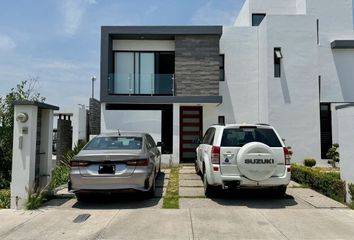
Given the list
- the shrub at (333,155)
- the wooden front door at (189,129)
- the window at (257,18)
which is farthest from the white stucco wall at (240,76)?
the shrub at (333,155)

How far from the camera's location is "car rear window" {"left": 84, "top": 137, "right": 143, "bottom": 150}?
8.35m

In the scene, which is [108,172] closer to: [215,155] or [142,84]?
[215,155]

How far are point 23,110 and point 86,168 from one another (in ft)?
6.86

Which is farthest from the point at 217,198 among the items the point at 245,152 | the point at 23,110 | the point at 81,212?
the point at 23,110

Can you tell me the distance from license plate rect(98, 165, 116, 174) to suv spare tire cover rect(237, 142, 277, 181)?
2923mm

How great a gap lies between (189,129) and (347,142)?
30.9 feet

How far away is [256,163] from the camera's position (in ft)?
24.7

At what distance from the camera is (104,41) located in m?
15.9

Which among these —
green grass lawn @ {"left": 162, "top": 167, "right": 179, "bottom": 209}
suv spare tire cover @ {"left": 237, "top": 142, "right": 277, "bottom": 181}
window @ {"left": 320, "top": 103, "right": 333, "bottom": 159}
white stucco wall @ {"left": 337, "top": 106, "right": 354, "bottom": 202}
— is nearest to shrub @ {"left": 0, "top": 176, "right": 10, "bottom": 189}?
green grass lawn @ {"left": 162, "top": 167, "right": 179, "bottom": 209}

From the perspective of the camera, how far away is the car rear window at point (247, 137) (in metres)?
7.91

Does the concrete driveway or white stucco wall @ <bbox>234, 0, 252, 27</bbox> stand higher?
white stucco wall @ <bbox>234, 0, 252, 27</bbox>

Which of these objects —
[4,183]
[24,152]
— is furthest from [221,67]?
[24,152]

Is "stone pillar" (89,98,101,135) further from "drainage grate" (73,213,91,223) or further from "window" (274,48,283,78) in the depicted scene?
"drainage grate" (73,213,91,223)

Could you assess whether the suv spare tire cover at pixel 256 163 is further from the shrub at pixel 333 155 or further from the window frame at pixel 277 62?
the shrub at pixel 333 155
